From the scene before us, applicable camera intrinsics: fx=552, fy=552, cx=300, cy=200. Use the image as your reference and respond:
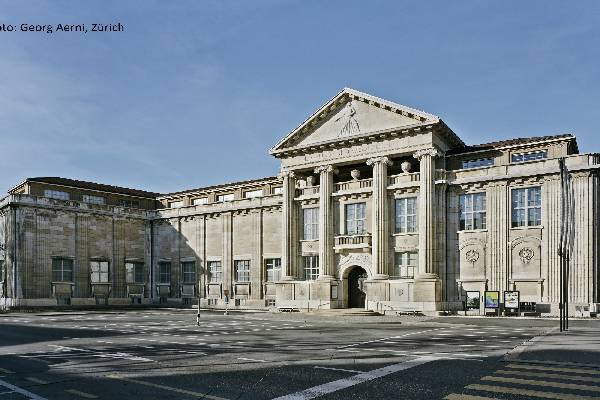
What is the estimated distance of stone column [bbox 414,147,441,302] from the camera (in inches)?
1725

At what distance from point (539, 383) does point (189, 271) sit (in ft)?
179

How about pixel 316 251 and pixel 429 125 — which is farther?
pixel 316 251

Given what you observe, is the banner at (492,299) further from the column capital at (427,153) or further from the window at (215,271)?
the window at (215,271)

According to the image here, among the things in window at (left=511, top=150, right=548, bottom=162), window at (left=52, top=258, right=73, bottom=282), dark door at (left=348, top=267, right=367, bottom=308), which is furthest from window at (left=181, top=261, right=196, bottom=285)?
window at (left=511, top=150, right=548, bottom=162)

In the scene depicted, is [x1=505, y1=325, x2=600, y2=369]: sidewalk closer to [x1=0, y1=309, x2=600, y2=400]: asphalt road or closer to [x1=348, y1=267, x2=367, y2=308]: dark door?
[x1=0, y1=309, x2=600, y2=400]: asphalt road

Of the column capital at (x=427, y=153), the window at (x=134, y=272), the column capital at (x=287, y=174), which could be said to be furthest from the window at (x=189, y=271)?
the column capital at (x=427, y=153)

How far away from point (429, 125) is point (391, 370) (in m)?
31.8

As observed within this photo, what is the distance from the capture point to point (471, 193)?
45.3 m

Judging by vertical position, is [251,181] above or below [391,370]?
above

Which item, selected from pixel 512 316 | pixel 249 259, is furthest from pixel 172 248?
pixel 512 316

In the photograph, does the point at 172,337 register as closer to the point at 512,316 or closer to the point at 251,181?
the point at 512,316

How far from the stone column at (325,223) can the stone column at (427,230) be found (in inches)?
337

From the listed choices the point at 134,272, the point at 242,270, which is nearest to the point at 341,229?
the point at 242,270

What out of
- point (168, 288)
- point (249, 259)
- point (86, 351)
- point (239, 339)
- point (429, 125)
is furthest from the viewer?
point (168, 288)
